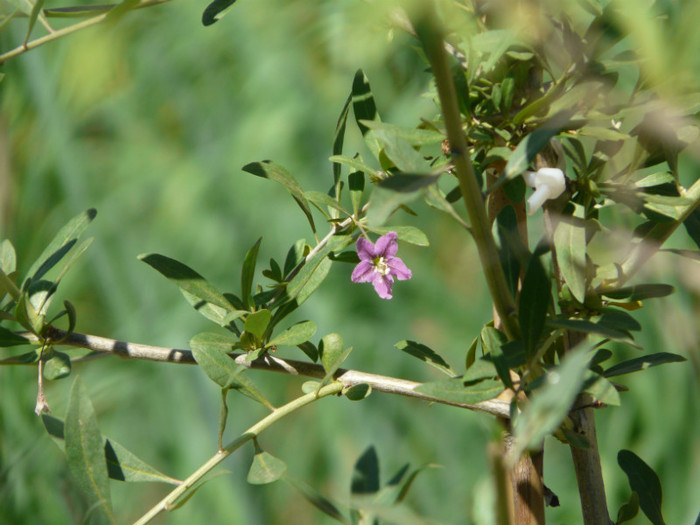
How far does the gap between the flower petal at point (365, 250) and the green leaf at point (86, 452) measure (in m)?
0.12

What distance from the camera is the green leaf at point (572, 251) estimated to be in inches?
9.2

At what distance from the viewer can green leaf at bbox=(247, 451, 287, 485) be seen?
224 mm

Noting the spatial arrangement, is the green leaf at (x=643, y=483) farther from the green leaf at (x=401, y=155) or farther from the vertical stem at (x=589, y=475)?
the green leaf at (x=401, y=155)

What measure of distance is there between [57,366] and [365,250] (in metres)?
0.13

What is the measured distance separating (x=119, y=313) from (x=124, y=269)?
6 cm

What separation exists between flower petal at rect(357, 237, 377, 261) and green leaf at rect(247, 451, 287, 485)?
0.09 meters

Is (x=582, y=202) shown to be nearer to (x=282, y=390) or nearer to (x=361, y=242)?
(x=361, y=242)

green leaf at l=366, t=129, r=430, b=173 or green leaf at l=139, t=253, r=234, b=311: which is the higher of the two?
green leaf at l=366, t=129, r=430, b=173

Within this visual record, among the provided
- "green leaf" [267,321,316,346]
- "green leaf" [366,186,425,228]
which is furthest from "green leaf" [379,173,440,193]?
"green leaf" [267,321,316,346]

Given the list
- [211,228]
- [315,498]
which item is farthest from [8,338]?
[211,228]

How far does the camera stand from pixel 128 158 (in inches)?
40.1

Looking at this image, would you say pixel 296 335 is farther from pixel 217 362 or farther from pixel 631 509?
pixel 631 509

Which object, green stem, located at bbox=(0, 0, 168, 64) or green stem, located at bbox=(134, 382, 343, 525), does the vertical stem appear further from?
green stem, located at bbox=(0, 0, 168, 64)

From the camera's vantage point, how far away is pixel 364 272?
290 mm
